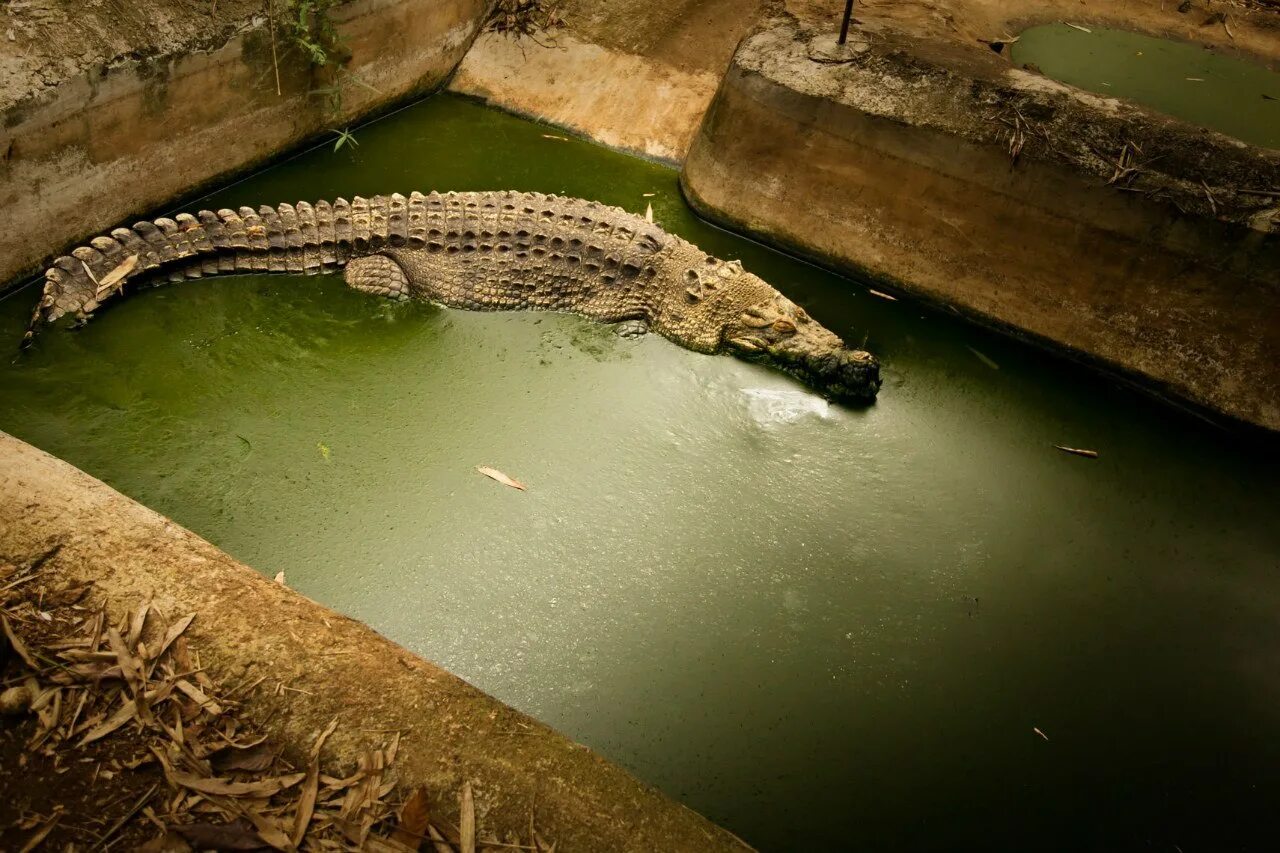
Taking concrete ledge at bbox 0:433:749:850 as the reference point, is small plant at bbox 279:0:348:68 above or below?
above

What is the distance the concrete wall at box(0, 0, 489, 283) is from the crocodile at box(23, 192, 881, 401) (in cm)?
31

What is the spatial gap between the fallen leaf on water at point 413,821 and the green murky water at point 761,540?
0.78 meters

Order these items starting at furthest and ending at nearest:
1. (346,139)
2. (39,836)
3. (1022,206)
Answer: (346,139)
(1022,206)
(39,836)

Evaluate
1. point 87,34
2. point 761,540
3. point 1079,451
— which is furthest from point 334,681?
point 1079,451

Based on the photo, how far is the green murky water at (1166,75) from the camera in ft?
15.8

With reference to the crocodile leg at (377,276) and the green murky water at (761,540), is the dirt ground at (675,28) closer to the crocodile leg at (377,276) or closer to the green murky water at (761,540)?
the green murky water at (761,540)

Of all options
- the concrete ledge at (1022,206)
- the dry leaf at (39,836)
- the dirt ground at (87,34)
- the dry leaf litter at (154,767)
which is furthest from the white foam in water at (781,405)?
the dirt ground at (87,34)

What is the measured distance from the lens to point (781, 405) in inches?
148

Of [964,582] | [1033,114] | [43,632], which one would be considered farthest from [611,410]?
[1033,114]

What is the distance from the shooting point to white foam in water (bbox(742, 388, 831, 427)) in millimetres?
3684

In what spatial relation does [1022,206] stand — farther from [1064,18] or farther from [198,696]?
[198,696]

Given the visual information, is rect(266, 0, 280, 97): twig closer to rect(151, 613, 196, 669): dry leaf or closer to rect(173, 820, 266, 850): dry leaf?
rect(151, 613, 196, 669): dry leaf

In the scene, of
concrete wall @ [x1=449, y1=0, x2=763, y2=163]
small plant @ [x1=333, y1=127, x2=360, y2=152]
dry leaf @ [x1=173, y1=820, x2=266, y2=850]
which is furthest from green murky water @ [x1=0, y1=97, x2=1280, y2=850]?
concrete wall @ [x1=449, y1=0, x2=763, y2=163]

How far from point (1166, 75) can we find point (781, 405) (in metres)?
3.93
